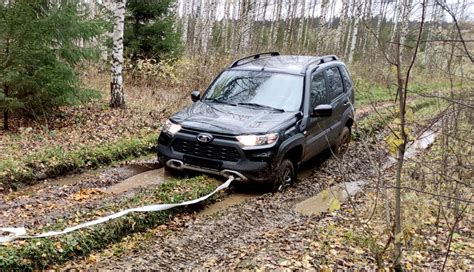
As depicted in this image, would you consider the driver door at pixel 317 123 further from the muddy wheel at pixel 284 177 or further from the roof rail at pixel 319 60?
the muddy wheel at pixel 284 177

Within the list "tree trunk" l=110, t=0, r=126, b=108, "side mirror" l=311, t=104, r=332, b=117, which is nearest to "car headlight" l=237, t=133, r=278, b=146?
"side mirror" l=311, t=104, r=332, b=117

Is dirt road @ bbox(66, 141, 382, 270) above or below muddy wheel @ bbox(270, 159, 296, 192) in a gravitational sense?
below

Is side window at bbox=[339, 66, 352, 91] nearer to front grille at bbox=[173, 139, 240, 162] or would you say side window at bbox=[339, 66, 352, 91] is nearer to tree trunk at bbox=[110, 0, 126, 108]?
front grille at bbox=[173, 139, 240, 162]

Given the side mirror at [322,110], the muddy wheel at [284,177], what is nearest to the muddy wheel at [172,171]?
the muddy wheel at [284,177]

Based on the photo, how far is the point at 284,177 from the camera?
693cm

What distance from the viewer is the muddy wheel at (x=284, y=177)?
671 cm

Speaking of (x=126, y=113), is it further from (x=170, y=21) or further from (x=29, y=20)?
(x=170, y=21)

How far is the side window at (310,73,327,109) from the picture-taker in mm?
7614

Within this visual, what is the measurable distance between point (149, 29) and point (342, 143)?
866cm

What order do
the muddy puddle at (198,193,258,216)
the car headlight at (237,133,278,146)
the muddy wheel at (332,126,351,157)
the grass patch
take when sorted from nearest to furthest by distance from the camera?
the grass patch
the muddy puddle at (198,193,258,216)
the car headlight at (237,133,278,146)
the muddy wheel at (332,126,351,157)

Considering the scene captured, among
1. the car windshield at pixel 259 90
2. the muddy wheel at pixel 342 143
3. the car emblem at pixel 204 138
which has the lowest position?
the muddy wheel at pixel 342 143

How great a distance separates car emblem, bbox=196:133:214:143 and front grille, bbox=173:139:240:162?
7 cm

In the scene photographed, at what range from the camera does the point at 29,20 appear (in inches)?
339

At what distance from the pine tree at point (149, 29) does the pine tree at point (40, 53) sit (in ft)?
15.9
